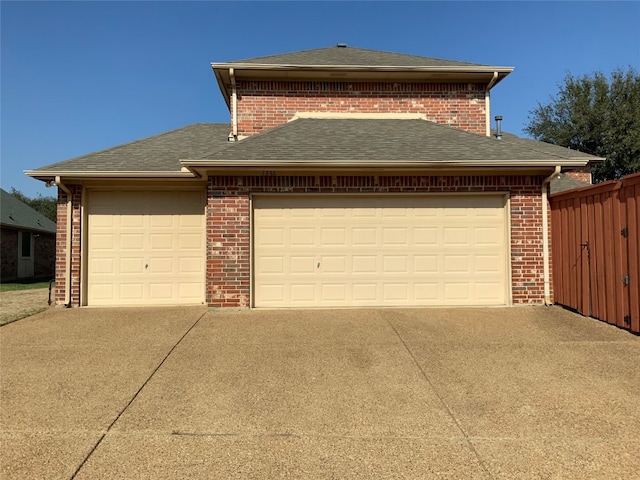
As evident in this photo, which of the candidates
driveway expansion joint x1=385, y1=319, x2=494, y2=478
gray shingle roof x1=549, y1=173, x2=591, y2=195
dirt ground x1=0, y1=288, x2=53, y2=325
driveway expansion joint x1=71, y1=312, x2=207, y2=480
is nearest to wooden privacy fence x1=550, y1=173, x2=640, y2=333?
driveway expansion joint x1=385, y1=319, x2=494, y2=478

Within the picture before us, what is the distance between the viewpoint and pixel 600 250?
6.41m

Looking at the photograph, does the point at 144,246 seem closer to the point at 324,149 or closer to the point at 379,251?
the point at 324,149

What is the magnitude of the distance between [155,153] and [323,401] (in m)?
7.59

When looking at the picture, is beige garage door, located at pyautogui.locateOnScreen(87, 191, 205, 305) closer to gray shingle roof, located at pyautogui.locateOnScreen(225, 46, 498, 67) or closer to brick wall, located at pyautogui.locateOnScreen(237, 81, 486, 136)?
brick wall, located at pyautogui.locateOnScreen(237, 81, 486, 136)

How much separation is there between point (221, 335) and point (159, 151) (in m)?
5.44

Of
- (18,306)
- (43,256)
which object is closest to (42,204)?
(43,256)

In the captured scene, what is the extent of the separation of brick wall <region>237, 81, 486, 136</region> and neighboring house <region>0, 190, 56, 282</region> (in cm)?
1450

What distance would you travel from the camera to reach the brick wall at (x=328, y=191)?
763 cm

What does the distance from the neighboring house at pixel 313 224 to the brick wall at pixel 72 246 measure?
27 mm

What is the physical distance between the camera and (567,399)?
3.73 metres

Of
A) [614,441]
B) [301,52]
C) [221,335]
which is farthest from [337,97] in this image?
[614,441]

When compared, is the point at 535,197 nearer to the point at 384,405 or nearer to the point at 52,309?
the point at 384,405

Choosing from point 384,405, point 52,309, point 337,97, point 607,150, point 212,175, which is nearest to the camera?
point 384,405

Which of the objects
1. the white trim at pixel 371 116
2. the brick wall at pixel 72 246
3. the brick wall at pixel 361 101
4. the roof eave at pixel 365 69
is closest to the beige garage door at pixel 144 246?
the brick wall at pixel 72 246
